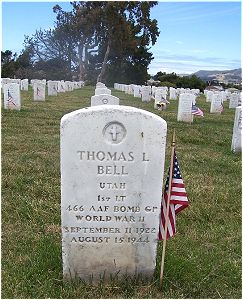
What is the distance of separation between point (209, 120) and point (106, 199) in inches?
501

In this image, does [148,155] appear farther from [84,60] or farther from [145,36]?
[84,60]

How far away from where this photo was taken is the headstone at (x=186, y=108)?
14156 mm

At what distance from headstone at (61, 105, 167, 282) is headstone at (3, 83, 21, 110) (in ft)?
38.4

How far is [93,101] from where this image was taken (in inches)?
440

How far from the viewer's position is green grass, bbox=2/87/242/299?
→ 12.4 ft

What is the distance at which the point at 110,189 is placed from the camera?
3.66m

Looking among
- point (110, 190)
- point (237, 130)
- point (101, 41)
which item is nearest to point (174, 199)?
point (110, 190)

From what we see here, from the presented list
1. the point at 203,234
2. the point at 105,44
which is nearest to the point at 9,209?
the point at 203,234

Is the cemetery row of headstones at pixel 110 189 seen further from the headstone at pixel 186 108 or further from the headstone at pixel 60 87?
the headstone at pixel 60 87

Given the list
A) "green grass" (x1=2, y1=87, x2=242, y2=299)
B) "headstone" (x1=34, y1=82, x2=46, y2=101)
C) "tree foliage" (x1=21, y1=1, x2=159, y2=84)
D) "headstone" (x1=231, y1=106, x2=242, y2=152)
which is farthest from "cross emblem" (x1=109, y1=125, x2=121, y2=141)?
"tree foliage" (x1=21, y1=1, x2=159, y2=84)

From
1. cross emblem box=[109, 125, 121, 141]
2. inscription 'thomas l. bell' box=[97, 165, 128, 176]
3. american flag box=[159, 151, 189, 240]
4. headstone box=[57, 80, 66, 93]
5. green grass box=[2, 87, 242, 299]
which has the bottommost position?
green grass box=[2, 87, 242, 299]

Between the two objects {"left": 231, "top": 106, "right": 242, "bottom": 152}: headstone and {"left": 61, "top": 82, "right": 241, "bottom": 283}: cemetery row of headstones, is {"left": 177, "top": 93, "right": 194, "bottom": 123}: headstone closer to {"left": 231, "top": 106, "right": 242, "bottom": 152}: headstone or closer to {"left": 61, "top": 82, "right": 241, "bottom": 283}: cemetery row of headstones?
{"left": 231, "top": 106, "right": 242, "bottom": 152}: headstone

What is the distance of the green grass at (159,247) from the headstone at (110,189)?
0.70 feet

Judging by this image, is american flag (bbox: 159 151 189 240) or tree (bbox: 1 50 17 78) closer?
american flag (bbox: 159 151 189 240)
